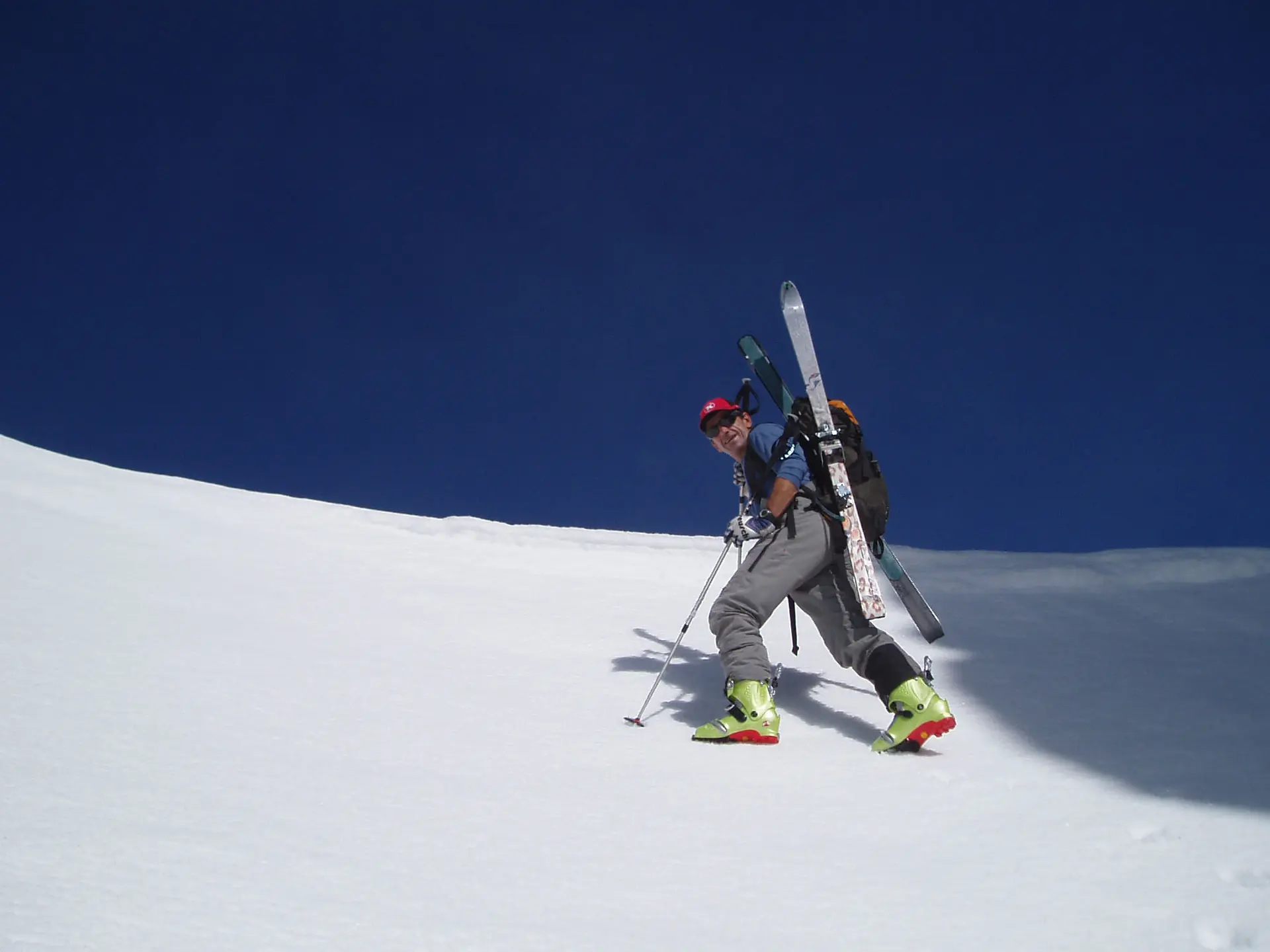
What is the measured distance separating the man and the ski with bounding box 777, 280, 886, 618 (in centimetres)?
13

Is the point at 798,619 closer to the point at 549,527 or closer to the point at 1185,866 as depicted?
the point at 549,527

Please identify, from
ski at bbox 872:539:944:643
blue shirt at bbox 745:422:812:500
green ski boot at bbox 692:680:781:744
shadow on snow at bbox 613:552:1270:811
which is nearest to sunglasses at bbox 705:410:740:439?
blue shirt at bbox 745:422:812:500

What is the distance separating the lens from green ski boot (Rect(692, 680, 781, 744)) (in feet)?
14.6

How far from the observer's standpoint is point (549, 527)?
10.7 m

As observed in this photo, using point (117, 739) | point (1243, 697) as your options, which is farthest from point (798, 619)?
point (117, 739)

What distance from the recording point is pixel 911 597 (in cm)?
528

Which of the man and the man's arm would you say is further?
the man's arm

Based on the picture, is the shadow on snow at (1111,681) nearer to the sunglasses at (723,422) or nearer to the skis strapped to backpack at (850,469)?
the skis strapped to backpack at (850,469)

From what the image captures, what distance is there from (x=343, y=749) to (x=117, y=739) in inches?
34.4

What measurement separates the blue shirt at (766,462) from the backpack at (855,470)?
70 millimetres

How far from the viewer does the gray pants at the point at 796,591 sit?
4.79 metres

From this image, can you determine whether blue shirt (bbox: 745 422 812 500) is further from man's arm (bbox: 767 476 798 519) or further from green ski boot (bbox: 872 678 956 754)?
green ski boot (bbox: 872 678 956 754)

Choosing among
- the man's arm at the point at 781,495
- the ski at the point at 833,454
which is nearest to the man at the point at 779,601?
the man's arm at the point at 781,495

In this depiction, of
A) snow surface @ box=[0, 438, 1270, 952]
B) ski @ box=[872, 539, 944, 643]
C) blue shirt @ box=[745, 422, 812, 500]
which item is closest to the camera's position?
snow surface @ box=[0, 438, 1270, 952]
